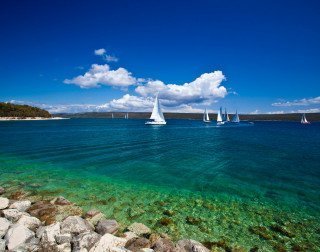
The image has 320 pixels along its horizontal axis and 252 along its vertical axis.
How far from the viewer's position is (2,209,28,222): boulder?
43.3ft

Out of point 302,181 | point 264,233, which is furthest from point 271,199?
point 302,181

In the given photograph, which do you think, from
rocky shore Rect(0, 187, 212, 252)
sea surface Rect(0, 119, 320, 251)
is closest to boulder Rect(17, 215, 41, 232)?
rocky shore Rect(0, 187, 212, 252)

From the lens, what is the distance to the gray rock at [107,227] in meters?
12.3

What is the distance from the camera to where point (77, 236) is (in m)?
10.9

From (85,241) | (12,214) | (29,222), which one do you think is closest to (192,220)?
(85,241)

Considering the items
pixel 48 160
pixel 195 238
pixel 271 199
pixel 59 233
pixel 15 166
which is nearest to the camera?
pixel 59 233

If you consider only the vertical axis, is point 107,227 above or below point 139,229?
above

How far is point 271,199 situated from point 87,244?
14.3 metres

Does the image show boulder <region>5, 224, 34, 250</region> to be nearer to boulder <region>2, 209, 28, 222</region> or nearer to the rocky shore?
the rocky shore

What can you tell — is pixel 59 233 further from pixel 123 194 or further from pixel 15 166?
pixel 15 166

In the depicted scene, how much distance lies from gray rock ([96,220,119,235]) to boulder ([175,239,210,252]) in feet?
11.8

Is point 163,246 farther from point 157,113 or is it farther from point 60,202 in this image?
point 157,113

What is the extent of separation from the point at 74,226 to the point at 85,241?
1681 millimetres

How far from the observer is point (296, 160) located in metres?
35.4
